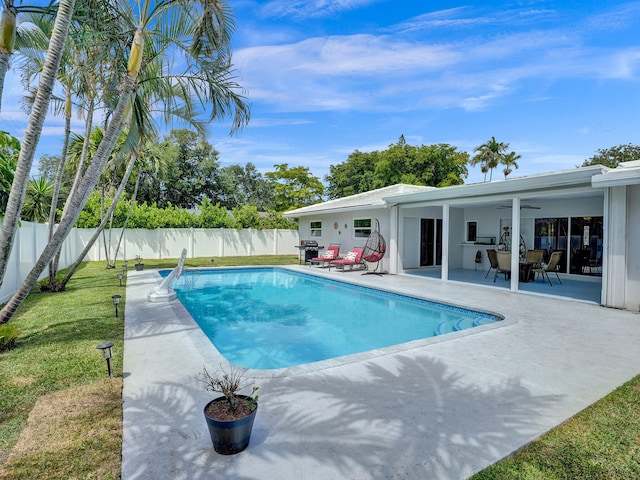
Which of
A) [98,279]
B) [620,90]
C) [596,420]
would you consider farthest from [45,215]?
[620,90]

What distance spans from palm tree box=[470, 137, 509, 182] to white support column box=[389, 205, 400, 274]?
87.7ft

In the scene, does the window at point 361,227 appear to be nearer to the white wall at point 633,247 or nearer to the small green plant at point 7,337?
the white wall at point 633,247

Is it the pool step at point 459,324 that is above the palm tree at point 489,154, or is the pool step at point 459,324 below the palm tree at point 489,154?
below

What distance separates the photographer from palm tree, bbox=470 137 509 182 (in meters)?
36.3

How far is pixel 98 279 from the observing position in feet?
39.3

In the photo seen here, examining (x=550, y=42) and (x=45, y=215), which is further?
(x=45, y=215)

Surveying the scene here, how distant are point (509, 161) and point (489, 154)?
2.96 m

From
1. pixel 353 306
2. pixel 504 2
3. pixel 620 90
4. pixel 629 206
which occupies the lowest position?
pixel 353 306

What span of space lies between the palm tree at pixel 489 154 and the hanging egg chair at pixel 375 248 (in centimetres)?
2628

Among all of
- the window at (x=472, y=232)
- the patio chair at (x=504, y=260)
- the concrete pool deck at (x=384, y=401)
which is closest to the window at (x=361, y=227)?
the window at (x=472, y=232)

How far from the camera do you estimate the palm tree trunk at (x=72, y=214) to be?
4723 millimetres

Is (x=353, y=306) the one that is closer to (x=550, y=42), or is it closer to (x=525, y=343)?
(x=525, y=343)

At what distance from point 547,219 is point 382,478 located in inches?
514

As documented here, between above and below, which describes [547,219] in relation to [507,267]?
above
